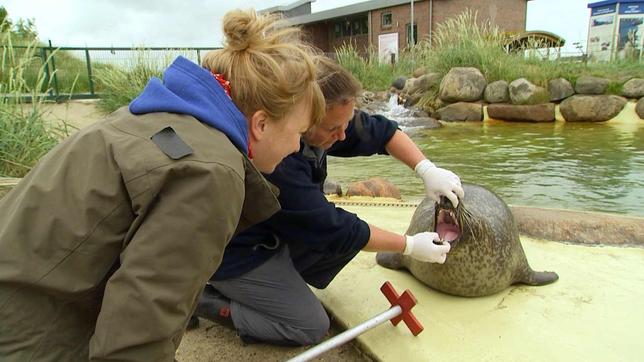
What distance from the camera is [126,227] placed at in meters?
1.07

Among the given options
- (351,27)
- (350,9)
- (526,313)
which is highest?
(350,9)

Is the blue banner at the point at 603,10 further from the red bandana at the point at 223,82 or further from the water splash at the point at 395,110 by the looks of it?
the red bandana at the point at 223,82

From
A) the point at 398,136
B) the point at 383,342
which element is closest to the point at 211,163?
the point at 383,342

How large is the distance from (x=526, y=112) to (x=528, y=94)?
427 millimetres

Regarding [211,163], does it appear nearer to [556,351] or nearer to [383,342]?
[383,342]

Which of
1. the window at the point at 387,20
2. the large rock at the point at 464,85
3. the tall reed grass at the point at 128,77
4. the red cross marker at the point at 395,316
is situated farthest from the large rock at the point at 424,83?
the window at the point at 387,20

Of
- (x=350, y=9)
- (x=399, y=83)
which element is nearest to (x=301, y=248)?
(x=399, y=83)

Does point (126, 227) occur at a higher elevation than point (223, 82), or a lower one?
lower

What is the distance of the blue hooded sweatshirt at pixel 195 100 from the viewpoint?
3.88 feet

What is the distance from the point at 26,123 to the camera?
3.97 m

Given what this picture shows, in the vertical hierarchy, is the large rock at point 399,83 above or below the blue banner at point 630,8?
below

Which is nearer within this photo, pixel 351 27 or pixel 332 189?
pixel 332 189

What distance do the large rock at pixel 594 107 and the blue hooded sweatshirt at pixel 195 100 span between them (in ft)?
35.0

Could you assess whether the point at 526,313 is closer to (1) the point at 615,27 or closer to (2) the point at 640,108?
(2) the point at 640,108
